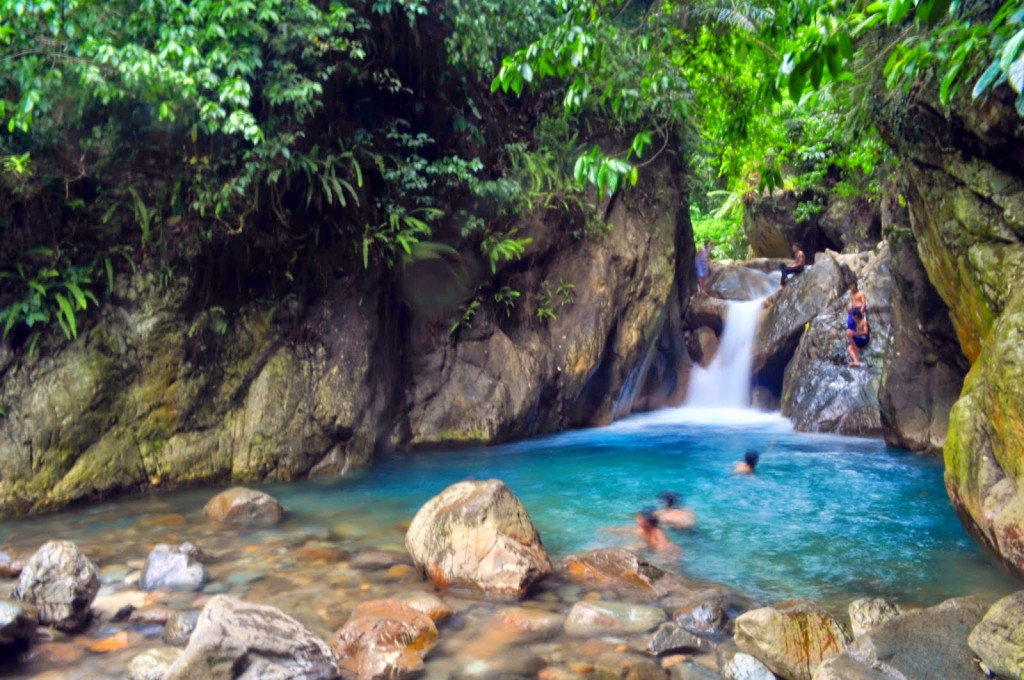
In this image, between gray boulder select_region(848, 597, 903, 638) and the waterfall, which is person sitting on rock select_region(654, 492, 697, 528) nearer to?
gray boulder select_region(848, 597, 903, 638)

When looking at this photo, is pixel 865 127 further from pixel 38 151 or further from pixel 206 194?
pixel 38 151

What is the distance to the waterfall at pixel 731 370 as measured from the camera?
16.1m

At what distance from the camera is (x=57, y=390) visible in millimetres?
7199

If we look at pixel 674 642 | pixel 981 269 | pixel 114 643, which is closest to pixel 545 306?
pixel 981 269

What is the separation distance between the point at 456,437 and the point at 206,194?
501 cm

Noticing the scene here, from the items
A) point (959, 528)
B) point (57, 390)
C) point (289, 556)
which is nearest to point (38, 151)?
point (57, 390)

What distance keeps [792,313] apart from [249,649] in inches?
553

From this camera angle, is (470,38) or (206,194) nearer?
(206,194)

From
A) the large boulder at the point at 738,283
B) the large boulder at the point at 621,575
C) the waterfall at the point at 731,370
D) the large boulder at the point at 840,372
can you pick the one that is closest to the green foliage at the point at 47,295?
the large boulder at the point at 621,575

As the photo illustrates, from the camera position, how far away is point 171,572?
16.7ft

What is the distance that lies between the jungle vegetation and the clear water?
7.74 ft

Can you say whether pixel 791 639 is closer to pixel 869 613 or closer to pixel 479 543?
pixel 869 613

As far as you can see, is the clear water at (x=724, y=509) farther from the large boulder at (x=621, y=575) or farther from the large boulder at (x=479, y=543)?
the large boulder at (x=479, y=543)

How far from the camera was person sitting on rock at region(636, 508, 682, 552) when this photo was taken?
621 centimetres
